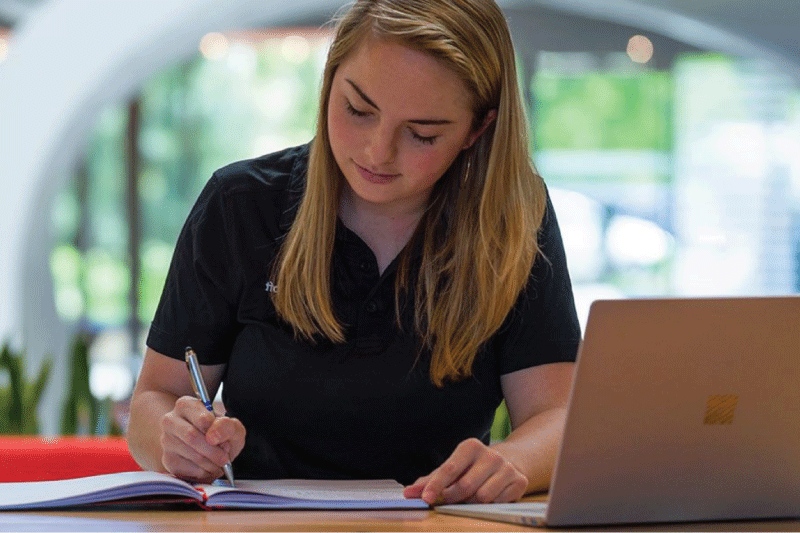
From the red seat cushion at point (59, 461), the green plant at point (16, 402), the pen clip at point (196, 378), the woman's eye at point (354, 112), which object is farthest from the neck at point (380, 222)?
the green plant at point (16, 402)

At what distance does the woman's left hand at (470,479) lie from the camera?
4.79 feet

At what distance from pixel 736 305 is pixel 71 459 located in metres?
1.89

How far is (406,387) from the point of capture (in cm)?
176

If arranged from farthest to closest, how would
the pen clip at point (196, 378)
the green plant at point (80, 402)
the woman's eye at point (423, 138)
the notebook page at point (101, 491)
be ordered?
the green plant at point (80, 402)
the woman's eye at point (423, 138)
the pen clip at point (196, 378)
the notebook page at point (101, 491)

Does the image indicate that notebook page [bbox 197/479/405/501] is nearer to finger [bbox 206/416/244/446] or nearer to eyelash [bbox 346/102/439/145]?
finger [bbox 206/416/244/446]

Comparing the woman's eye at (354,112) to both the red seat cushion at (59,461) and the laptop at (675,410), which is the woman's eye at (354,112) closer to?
the laptop at (675,410)

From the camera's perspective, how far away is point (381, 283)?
1.83 metres

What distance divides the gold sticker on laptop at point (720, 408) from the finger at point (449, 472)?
33cm

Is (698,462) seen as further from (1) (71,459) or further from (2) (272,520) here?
(1) (71,459)

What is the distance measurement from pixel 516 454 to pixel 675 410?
0.40 meters

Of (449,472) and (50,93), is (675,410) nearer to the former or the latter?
(449,472)

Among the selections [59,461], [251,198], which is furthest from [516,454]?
[59,461]

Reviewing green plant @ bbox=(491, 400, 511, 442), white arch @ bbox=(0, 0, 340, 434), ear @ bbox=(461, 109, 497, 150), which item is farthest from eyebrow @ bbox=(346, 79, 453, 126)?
white arch @ bbox=(0, 0, 340, 434)

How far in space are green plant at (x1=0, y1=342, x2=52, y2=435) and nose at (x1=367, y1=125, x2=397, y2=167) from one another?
2584mm
